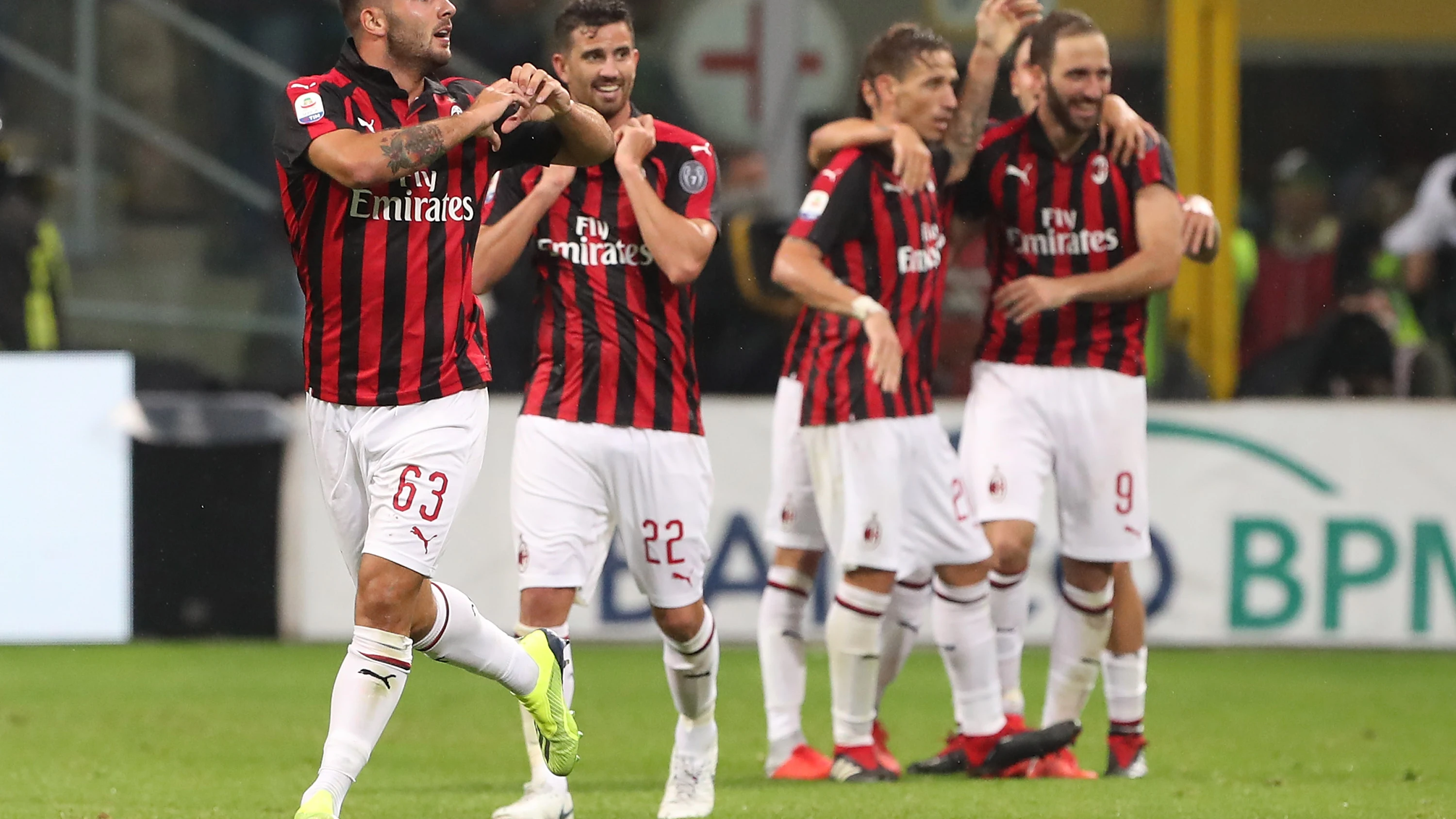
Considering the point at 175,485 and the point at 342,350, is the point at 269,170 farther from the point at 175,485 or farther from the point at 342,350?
the point at 342,350

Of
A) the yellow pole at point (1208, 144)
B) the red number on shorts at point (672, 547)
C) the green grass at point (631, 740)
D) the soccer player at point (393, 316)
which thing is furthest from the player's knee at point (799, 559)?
the yellow pole at point (1208, 144)

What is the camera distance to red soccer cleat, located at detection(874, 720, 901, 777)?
6.92 m

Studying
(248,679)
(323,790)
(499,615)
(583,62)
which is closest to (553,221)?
(583,62)

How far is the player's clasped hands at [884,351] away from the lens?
21.0 feet

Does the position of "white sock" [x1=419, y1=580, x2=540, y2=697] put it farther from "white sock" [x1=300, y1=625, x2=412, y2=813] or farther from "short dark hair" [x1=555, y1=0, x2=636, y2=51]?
"short dark hair" [x1=555, y1=0, x2=636, y2=51]

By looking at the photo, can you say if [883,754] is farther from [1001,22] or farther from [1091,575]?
[1001,22]

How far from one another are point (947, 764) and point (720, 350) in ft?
15.6

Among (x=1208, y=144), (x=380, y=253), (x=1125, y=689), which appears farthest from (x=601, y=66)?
(x=1208, y=144)

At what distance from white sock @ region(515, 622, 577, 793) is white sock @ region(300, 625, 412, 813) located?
2.10 ft

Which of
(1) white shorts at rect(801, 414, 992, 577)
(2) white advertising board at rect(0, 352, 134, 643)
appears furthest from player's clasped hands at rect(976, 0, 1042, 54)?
(2) white advertising board at rect(0, 352, 134, 643)

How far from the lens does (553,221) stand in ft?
20.3

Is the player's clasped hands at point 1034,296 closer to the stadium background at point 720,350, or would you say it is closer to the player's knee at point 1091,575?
the player's knee at point 1091,575

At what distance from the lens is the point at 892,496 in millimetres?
6801

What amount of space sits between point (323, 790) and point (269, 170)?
811 cm
